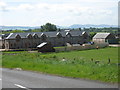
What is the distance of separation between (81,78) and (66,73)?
2694 millimetres

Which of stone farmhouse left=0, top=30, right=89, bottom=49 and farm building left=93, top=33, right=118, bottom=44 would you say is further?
farm building left=93, top=33, right=118, bottom=44

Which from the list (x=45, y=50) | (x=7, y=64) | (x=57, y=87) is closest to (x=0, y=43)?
(x=45, y=50)

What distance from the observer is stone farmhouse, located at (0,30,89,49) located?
108m

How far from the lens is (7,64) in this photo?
106ft

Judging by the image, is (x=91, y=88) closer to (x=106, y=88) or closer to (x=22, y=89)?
(x=106, y=88)

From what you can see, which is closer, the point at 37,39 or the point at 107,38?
the point at 37,39

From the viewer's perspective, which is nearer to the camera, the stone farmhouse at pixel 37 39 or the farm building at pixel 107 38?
the stone farmhouse at pixel 37 39

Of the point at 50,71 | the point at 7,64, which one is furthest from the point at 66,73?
the point at 7,64

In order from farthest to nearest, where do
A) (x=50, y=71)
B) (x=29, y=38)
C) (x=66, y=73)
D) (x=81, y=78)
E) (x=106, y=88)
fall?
(x=29, y=38)
(x=50, y=71)
(x=66, y=73)
(x=81, y=78)
(x=106, y=88)

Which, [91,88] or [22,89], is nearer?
[91,88]

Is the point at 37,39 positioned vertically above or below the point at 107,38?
above

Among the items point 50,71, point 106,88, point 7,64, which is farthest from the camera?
point 7,64

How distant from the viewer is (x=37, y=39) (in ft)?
380

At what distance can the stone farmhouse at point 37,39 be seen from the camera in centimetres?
10806
